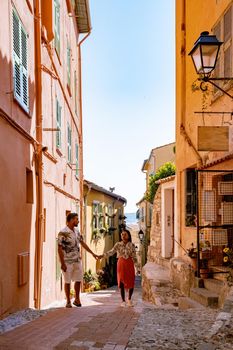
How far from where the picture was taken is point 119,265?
872 centimetres

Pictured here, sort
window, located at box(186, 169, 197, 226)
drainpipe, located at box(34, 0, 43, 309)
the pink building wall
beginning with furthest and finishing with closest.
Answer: window, located at box(186, 169, 197, 226) < drainpipe, located at box(34, 0, 43, 309) < the pink building wall

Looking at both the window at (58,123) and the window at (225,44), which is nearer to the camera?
the window at (225,44)

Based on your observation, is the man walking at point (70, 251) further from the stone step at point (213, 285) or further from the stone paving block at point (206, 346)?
the stone paving block at point (206, 346)

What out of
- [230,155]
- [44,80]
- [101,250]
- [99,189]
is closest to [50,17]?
[44,80]

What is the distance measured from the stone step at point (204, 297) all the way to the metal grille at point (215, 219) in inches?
18.3

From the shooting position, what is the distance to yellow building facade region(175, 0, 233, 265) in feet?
29.7

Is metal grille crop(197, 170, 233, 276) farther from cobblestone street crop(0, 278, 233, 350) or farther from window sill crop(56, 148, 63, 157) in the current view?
window sill crop(56, 148, 63, 157)

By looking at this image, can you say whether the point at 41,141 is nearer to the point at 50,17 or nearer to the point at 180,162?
the point at 50,17

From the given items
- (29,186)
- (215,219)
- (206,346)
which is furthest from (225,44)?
(206,346)

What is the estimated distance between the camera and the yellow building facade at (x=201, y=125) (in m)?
9.05

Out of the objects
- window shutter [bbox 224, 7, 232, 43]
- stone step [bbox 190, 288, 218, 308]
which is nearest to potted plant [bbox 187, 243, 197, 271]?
stone step [bbox 190, 288, 218, 308]

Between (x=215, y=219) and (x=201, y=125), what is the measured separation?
95.3 inches

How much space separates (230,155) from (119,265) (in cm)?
282

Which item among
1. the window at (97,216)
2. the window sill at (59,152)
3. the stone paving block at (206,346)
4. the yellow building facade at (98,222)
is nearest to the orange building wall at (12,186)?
the stone paving block at (206,346)
